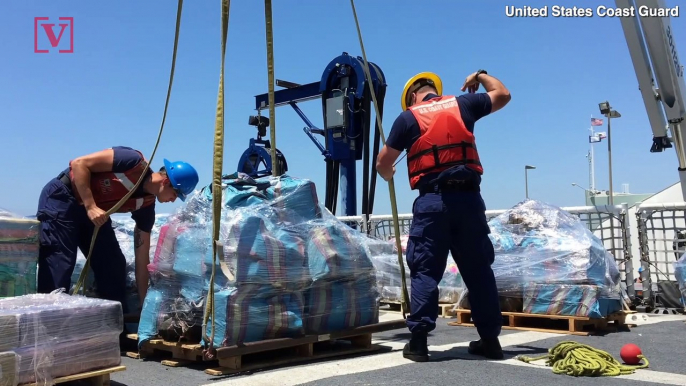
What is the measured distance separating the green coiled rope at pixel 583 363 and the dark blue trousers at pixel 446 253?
17.4 inches

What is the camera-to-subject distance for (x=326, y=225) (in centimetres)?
448

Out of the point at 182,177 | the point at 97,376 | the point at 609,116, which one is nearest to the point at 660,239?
the point at 182,177

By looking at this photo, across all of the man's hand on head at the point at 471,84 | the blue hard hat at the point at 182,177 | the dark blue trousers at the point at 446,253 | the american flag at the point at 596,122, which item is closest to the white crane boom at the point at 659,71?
the man's hand on head at the point at 471,84

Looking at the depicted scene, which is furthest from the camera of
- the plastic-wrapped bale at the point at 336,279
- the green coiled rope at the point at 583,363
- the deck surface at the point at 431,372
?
the plastic-wrapped bale at the point at 336,279

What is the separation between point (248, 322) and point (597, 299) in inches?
135

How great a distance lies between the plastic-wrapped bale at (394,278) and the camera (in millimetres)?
7375

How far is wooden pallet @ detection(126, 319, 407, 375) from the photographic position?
3828mm

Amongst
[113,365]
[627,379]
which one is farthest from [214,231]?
[627,379]

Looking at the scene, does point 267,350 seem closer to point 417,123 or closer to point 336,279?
point 336,279

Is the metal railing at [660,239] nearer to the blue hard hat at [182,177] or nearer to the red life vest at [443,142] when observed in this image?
the red life vest at [443,142]

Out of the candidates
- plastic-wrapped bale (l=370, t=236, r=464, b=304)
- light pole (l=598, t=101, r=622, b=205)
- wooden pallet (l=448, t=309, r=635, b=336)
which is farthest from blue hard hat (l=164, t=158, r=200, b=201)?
light pole (l=598, t=101, r=622, b=205)

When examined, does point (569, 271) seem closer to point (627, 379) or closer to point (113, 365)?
point (627, 379)

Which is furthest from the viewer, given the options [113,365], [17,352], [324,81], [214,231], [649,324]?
[324,81]

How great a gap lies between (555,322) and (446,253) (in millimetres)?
2418
